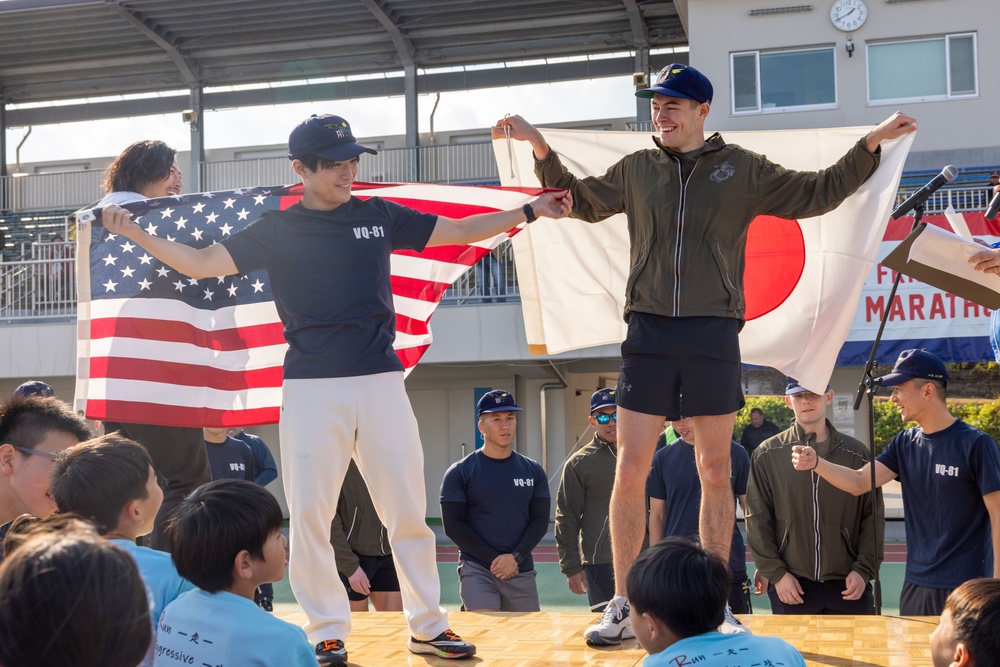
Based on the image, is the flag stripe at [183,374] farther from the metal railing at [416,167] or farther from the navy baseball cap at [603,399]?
the metal railing at [416,167]

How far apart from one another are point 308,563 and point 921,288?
14.2 m

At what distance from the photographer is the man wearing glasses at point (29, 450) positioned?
12.4 ft

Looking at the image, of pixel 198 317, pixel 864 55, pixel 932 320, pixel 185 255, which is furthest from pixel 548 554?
pixel 185 255

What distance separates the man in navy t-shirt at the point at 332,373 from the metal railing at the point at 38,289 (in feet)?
55.4

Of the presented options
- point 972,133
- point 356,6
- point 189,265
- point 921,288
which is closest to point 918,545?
point 189,265

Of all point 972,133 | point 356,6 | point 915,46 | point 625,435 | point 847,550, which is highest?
point 356,6

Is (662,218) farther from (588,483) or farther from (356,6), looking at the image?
(356,6)

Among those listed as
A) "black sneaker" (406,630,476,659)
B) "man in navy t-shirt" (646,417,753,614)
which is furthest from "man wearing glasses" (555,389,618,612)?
"black sneaker" (406,630,476,659)

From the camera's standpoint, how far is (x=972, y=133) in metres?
22.5

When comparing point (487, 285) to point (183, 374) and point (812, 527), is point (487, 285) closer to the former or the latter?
point (812, 527)

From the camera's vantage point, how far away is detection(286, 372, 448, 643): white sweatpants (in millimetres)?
4199

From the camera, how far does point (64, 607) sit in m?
1.55

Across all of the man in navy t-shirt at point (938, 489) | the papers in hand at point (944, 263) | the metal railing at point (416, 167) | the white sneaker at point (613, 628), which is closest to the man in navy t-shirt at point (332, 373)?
the white sneaker at point (613, 628)

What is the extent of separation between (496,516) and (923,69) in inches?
738
